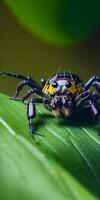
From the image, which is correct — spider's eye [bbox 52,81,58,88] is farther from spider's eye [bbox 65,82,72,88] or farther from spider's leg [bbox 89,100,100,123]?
spider's leg [bbox 89,100,100,123]

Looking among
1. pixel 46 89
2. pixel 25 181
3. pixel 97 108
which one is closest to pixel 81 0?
pixel 97 108

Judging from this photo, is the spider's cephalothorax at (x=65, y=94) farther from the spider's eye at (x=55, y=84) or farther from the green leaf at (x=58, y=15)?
the green leaf at (x=58, y=15)

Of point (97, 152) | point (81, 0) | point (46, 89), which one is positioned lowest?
point (97, 152)

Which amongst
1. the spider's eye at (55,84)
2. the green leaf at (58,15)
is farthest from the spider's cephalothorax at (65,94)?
the green leaf at (58,15)

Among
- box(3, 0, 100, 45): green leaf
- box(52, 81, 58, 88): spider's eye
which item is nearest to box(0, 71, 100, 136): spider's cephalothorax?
box(52, 81, 58, 88): spider's eye

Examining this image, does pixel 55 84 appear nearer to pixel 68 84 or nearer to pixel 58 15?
pixel 68 84

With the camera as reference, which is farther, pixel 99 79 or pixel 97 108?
pixel 99 79

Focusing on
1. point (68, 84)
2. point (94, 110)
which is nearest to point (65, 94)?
point (68, 84)

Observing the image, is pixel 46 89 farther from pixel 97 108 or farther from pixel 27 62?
pixel 27 62
